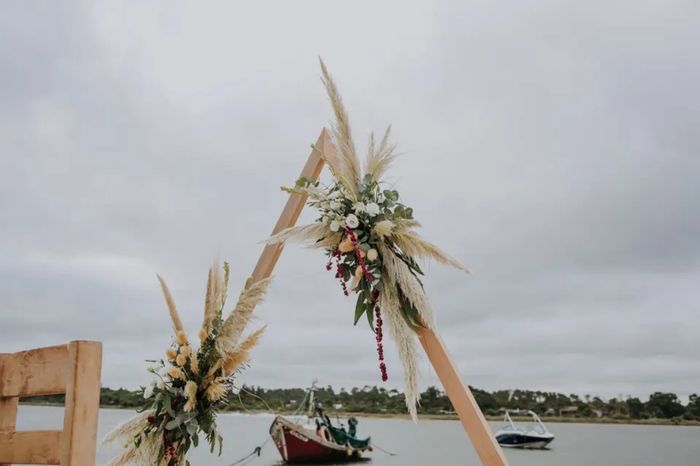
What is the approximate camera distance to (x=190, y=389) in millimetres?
3109

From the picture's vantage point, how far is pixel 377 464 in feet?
108

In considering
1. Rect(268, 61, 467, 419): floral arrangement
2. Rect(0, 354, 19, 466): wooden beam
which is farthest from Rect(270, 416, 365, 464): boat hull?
Rect(0, 354, 19, 466): wooden beam

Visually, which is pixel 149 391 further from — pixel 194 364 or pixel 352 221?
pixel 352 221

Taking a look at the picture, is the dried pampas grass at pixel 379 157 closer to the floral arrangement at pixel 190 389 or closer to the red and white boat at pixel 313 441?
the floral arrangement at pixel 190 389

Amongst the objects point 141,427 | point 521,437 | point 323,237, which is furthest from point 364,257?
point 521,437

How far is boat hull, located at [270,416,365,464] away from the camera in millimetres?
23969

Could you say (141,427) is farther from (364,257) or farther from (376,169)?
(376,169)

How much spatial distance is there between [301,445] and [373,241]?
23094 millimetres

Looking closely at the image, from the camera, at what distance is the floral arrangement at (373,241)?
107 inches

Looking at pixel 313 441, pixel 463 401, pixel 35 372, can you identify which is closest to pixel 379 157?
pixel 463 401

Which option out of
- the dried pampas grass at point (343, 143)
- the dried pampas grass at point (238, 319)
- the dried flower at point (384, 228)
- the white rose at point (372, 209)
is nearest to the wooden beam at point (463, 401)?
the dried flower at point (384, 228)

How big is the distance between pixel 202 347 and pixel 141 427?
47cm

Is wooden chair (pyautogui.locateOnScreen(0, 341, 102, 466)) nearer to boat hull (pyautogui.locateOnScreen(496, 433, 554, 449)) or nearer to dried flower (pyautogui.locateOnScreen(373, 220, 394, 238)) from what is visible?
dried flower (pyautogui.locateOnScreen(373, 220, 394, 238))

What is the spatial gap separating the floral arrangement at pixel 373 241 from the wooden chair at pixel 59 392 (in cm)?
141
